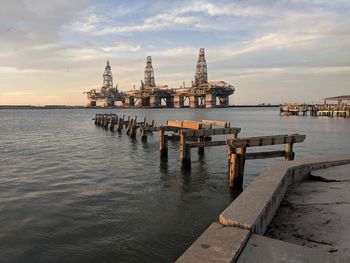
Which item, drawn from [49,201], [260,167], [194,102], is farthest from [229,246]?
[194,102]

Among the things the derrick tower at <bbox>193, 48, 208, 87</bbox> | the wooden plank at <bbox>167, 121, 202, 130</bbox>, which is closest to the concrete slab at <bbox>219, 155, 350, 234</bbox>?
the wooden plank at <bbox>167, 121, 202, 130</bbox>

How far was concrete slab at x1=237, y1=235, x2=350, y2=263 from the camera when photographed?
148 inches

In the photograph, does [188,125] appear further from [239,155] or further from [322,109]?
[322,109]

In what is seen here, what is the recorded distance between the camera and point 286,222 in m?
5.62

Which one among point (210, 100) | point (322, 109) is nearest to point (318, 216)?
point (322, 109)

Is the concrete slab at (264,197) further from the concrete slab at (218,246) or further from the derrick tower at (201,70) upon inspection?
the derrick tower at (201,70)

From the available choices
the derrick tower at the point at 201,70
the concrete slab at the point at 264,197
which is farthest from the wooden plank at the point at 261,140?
the derrick tower at the point at 201,70

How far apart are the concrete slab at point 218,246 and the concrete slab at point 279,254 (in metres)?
0.11

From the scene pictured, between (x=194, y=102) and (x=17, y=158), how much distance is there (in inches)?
7099

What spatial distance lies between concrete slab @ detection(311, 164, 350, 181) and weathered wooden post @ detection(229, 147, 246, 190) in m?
3.07

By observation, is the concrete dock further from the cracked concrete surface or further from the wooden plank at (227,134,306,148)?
the wooden plank at (227,134,306,148)

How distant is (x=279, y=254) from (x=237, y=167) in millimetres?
7611

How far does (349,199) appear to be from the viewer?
6.44m

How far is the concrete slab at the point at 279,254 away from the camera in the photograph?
3.77m
